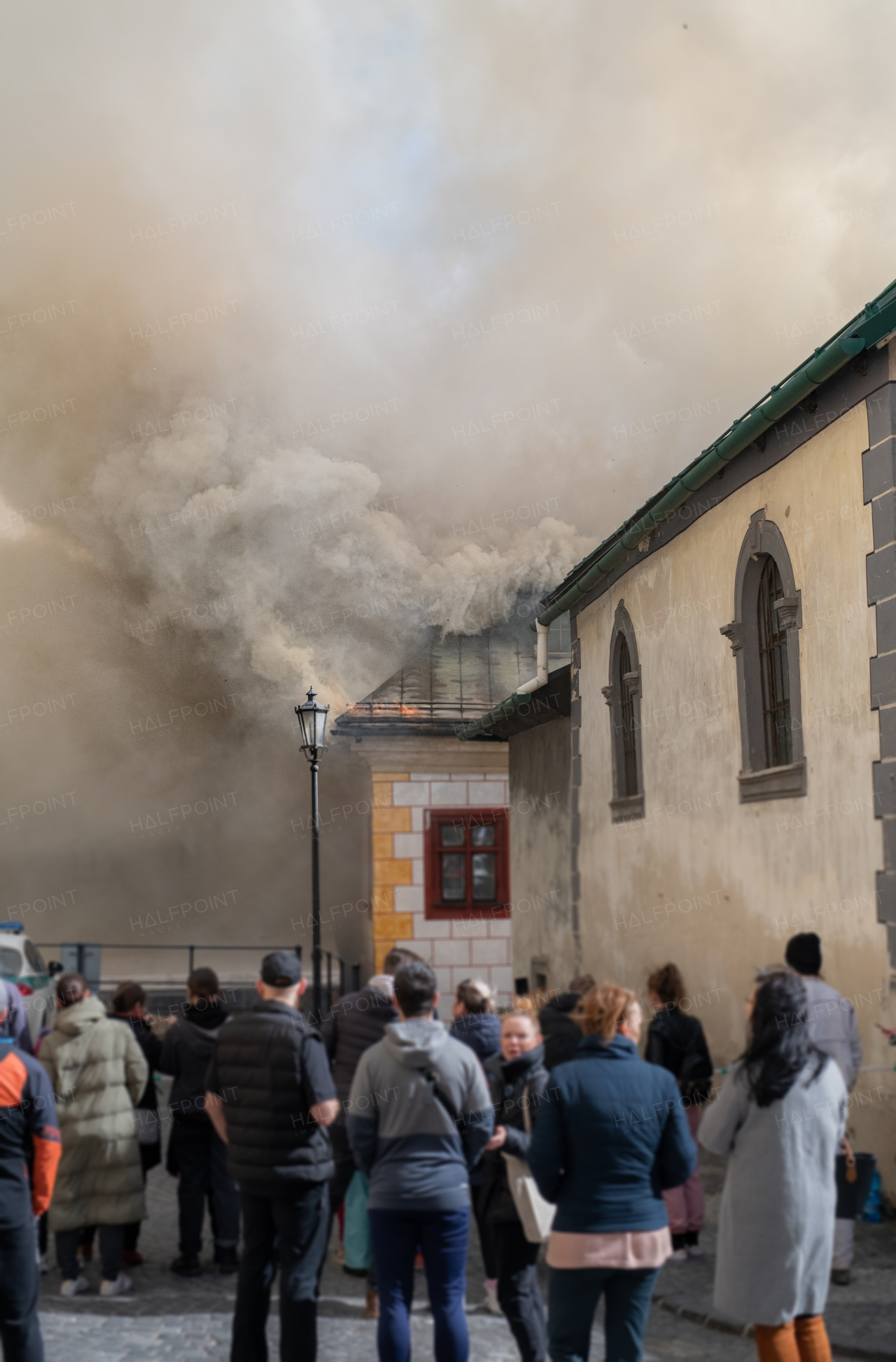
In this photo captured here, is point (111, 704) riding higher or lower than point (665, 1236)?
higher

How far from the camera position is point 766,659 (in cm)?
939

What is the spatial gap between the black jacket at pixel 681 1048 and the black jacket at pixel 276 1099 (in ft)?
8.60

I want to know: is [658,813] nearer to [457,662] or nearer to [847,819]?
[847,819]

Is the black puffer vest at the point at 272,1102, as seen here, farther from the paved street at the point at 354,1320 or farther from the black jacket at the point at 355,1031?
the black jacket at the point at 355,1031

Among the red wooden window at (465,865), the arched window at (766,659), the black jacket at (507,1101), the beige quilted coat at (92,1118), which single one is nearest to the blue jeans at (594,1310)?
the black jacket at (507,1101)

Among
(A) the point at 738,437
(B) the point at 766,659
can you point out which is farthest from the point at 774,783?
(A) the point at 738,437

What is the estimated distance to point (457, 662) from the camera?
22406 mm

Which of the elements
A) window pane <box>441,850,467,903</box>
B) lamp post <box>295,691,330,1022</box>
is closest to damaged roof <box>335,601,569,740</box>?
window pane <box>441,850,467,903</box>

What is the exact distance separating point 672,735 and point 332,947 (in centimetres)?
1664

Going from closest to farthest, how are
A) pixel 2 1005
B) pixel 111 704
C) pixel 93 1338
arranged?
pixel 2 1005
pixel 93 1338
pixel 111 704

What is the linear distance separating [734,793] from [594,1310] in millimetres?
6439

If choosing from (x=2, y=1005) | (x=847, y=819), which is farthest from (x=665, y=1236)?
(x=847, y=819)

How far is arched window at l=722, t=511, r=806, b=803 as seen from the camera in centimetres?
868

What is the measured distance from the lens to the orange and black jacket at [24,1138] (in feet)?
13.8
